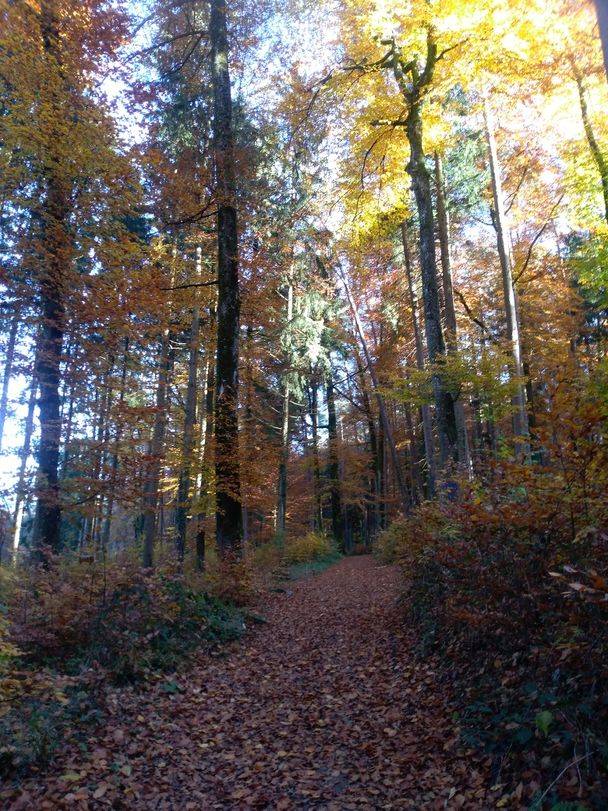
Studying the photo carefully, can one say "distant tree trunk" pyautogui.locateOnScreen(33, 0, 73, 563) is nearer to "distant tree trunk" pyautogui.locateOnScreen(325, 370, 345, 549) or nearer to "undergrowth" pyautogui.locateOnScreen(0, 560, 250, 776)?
"undergrowth" pyautogui.locateOnScreen(0, 560, 250, 776)

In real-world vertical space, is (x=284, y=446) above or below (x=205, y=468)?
above

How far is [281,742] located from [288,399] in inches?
689

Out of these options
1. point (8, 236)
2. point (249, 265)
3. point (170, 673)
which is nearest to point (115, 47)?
point (8, 236)

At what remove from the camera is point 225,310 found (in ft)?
38.4

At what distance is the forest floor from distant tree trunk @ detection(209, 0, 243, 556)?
12.3 feet

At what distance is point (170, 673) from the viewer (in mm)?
6477

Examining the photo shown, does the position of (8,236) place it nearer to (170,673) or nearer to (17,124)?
(17,124)

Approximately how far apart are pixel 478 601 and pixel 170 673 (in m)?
3.76

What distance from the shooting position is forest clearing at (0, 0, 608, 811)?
13.7ft

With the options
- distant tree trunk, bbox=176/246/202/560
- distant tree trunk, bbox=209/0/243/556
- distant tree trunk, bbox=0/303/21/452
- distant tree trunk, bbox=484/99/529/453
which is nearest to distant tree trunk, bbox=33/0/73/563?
distant tree trunk, bbox=0/303/21/452

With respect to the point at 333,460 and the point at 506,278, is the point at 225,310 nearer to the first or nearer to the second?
the point at 506,278

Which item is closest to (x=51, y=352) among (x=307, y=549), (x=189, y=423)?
(x=189, y=423)

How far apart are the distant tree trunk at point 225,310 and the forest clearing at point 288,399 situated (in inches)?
2.6

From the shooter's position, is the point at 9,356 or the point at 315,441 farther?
the point at 315,441
